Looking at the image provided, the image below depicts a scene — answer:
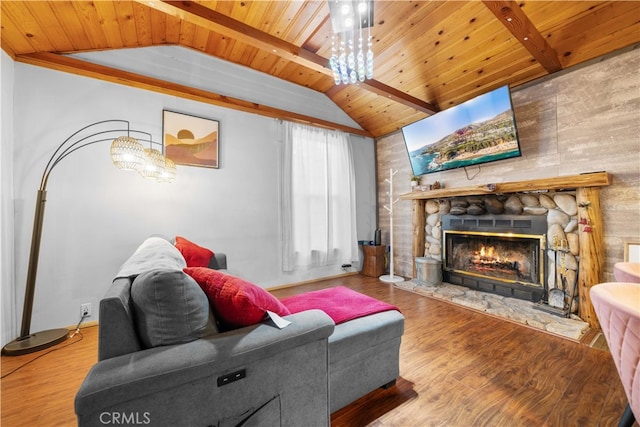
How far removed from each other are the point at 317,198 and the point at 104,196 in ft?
8.35

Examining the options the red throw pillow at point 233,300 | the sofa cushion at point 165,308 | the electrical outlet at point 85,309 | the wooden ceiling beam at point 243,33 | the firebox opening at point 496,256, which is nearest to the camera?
the sofa cushion at point 165,308

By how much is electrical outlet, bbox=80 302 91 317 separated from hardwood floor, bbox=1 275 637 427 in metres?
0.22

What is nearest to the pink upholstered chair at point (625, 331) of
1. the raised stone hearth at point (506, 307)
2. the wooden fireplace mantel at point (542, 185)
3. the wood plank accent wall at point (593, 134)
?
the raised stone hearth at point (506, 307)

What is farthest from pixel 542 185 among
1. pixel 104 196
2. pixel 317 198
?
pixel 104 196

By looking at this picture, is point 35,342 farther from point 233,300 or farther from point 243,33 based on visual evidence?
point 243,33

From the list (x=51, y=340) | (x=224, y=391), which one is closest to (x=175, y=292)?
Result: (x=224, y=391)

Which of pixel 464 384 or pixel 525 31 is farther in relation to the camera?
pixel 525 31

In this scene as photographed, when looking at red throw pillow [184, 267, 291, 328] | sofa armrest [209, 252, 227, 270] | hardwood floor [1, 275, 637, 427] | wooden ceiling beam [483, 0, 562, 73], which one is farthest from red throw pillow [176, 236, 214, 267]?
wooden ceiling beam [483, 0, 562, 73]

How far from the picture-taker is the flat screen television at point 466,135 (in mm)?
2641

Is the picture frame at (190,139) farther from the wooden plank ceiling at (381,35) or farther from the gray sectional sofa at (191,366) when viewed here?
the gray sectional sofa at (191,366)

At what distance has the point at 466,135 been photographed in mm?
2998

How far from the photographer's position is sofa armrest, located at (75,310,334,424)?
724mm

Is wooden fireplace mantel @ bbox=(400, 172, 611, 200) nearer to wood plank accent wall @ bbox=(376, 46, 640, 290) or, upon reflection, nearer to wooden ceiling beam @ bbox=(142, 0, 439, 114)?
wood plank accent wall @ bbox=(376, 46, 640, 290)

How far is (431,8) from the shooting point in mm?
2250
